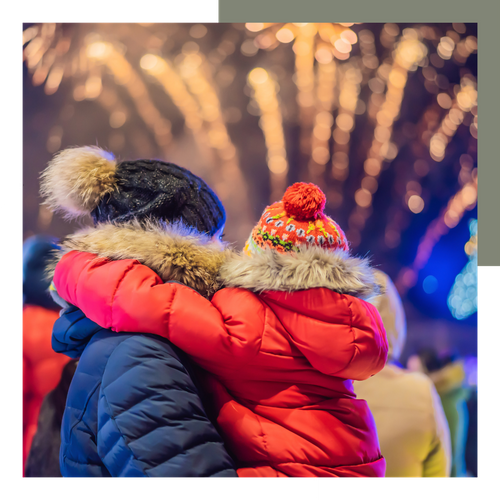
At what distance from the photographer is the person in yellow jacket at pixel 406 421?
145cm

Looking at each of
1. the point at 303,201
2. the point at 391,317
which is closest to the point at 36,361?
the point at 303,201

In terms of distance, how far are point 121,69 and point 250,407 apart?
58.2 inches

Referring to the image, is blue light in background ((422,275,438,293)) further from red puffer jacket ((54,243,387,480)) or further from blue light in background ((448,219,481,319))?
red puffer jacket ((54,243,387,480))

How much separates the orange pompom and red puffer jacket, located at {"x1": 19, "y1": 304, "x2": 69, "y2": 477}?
1.26m

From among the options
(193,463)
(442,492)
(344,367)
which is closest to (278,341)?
(344,367)

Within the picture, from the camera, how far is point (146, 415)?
696 mm

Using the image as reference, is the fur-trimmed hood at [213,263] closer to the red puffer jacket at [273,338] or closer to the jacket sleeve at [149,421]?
the red puffer jacket at [273,338]

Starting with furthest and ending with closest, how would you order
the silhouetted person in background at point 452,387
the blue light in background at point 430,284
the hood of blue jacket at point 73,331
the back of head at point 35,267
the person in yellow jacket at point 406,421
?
the blue light in background at point 430,284 < the silhouetted person in background at point 452,387 < the back of head at point 35,267 < the person in yellow jacket at point 406,421 < the hood of blue jacket at point 73,331

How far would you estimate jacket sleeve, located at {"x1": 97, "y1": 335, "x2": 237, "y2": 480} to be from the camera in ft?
2.27

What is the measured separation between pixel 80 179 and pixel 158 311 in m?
0.38

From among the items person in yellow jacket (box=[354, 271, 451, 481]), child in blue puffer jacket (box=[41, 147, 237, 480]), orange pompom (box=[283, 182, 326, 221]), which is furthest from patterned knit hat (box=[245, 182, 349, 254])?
person in yellow jacket (box=[354, 271, 451, 481])

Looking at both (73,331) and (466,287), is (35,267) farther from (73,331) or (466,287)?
(466,287)

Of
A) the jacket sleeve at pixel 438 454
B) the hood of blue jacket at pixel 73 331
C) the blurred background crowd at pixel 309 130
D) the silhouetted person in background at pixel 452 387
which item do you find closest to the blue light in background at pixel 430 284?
the blurred background crowd at pixel 309 130

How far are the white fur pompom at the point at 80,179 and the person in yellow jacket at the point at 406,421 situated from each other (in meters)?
1.00
